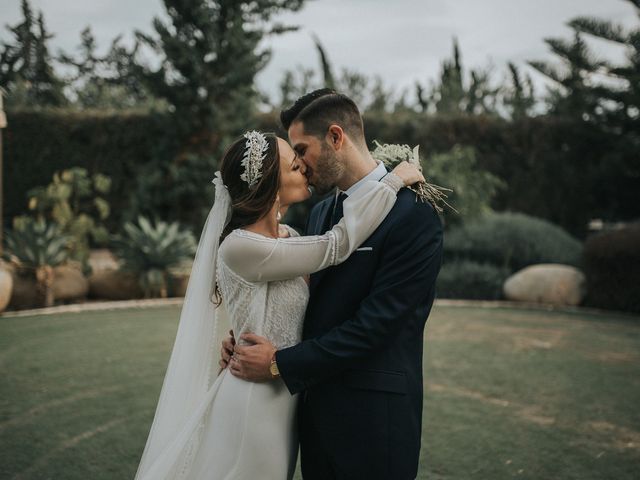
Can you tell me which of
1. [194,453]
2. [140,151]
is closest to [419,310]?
[194,453]

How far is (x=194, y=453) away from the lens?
2.12 meters

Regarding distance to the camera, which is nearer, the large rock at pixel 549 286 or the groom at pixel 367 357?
the groom at pixel 367 357

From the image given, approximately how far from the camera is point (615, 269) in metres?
9.38

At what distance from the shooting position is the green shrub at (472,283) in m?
10.7

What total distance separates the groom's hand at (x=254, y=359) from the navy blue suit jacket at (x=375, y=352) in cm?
6

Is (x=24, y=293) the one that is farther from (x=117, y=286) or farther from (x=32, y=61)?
(x=32, y=61)

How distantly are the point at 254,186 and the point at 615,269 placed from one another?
8751 mm

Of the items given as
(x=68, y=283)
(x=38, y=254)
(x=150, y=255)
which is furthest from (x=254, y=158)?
(x=68, y=283)

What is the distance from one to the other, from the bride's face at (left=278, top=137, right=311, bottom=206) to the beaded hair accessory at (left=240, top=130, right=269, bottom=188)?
0.07 m

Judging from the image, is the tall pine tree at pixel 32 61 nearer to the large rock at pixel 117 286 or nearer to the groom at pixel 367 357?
the large rock at pixel 117 286

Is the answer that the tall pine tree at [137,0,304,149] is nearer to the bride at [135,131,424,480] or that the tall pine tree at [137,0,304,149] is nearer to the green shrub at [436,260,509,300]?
the green shrub at [436,260,509,300]

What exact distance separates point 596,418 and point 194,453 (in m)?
3.29

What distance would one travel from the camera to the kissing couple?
→ 6.33 feet

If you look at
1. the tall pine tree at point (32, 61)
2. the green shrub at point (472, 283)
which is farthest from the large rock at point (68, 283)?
the tall pine tree at point (32, 61)
